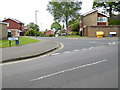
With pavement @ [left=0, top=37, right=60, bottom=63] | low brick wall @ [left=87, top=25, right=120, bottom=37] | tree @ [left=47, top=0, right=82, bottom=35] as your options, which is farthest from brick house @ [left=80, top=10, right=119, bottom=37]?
pavement @ [left=0, top=37, right=60, bottom=63]

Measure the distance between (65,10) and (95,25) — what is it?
44.2 feet

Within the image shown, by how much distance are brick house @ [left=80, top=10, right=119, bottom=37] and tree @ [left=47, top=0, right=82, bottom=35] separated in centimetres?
528

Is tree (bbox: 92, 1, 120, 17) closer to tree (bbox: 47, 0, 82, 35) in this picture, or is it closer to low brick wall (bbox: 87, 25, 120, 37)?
tree (bbox: 47, 0, 82, 35)

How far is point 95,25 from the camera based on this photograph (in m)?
36.4

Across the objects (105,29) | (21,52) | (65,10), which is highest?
(65,10)

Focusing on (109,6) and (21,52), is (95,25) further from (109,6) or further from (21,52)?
(21,52)

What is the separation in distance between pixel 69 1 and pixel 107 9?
518 inches

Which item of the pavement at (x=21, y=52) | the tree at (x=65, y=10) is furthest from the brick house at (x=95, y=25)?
the pavement at (x=21, y=52)

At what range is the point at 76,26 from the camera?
52.1 m

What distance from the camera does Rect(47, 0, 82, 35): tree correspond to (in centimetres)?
4566

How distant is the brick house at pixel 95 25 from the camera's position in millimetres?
32844

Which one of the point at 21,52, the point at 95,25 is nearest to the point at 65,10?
the point at 95,25

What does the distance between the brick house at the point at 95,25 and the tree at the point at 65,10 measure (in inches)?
208

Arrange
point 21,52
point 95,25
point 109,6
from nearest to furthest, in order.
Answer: point 21,52 → point 95,25 → point 109,6
